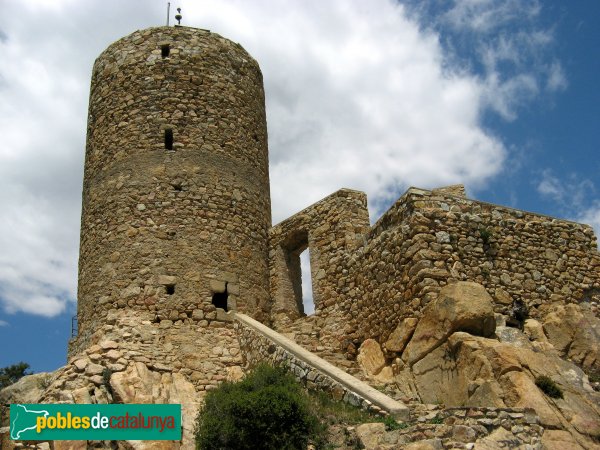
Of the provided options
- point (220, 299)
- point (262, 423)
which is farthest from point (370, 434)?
point (220, 299)

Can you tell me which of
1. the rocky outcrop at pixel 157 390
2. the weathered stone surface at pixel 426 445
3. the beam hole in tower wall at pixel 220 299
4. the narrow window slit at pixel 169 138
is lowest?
the weathered stone surface at pixel 426 445

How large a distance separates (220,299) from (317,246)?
102 inches

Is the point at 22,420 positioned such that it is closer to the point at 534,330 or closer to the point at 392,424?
the point at 392,424

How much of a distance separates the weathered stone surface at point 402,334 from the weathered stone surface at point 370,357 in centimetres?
37

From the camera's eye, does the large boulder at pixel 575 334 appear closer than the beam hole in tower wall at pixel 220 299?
Yes

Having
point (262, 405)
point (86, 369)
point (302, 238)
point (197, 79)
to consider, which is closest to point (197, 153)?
point (197, 79)

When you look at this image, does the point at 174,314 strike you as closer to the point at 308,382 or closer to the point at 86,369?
the point at 86,369

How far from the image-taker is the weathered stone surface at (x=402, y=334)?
11.1 meters

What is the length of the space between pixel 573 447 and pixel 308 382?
3.72 m

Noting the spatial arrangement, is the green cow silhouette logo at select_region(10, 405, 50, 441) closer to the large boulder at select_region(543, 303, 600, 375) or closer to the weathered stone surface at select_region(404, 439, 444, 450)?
the weathered stone surface at select_region(404, 439, 444, 450)

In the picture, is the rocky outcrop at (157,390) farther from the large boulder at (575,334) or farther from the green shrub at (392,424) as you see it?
the large boulder at (575,334)

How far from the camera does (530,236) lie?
1287 cm

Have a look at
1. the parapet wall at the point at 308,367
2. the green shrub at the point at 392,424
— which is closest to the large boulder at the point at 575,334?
the parapet wall at the point at 308,367

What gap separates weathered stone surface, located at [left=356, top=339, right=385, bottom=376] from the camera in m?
11.8
